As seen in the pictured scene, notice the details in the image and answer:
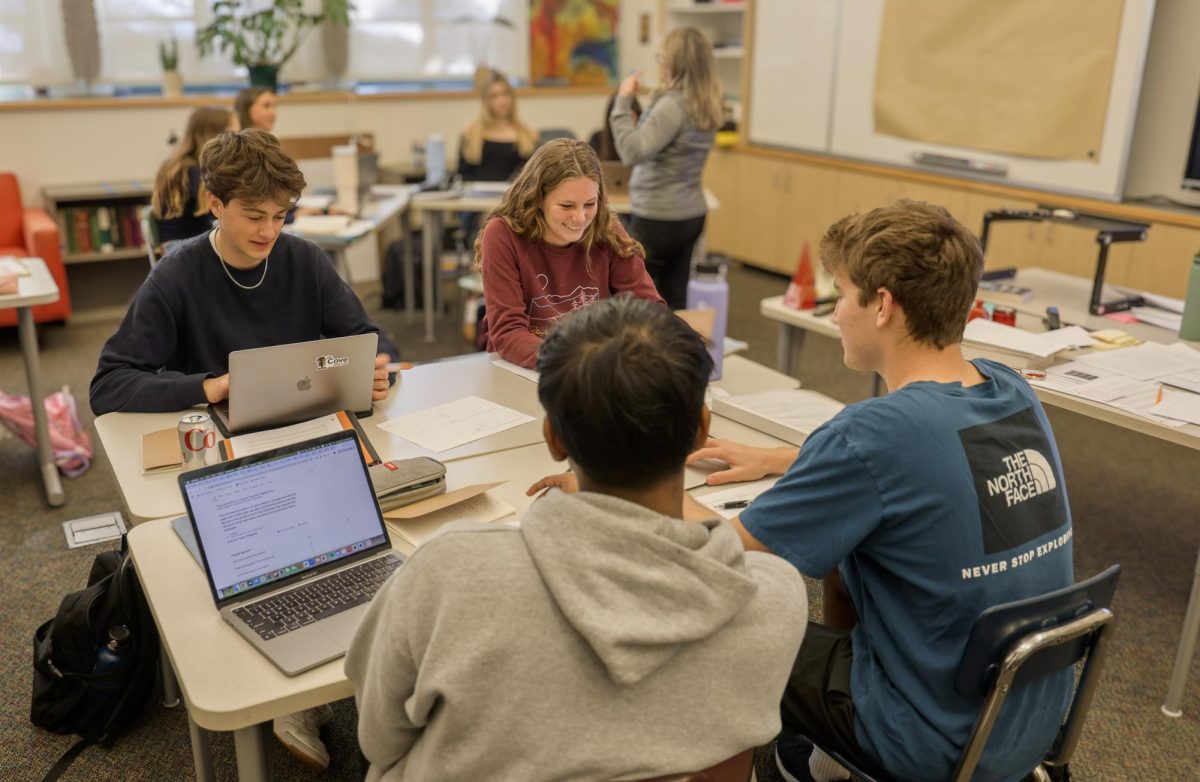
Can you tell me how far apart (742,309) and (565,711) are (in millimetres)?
5036

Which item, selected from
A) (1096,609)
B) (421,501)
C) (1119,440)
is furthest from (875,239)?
(1119,440)

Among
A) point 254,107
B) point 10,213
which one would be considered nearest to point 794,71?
point 254,107

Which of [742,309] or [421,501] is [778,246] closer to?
[742,309]

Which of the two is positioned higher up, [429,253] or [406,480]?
[406,480]

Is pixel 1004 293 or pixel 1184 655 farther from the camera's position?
pixel 1004 293

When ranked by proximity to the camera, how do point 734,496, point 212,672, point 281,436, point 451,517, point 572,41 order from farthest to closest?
point 572,41 < point 281,436 < point 734,496 < point 451,517 < point 212,672

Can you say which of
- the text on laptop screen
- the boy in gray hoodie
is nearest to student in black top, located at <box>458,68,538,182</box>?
the text on laptop screen

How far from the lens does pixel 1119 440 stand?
4246mm

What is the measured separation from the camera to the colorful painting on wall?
7016 mm

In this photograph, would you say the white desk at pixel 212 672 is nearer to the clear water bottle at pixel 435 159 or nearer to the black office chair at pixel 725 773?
the black office chair at pixel 725 773

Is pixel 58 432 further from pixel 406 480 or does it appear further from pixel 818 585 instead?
pixel 818 585

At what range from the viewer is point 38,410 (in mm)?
3453

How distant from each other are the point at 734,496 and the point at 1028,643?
0.61 metres

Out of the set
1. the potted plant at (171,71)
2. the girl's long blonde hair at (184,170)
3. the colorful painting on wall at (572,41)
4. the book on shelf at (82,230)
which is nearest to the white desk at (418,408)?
the girl's long blonde hair at (184,170)
